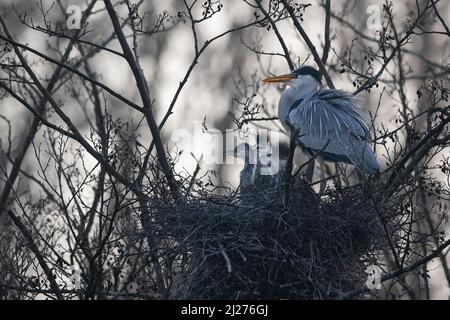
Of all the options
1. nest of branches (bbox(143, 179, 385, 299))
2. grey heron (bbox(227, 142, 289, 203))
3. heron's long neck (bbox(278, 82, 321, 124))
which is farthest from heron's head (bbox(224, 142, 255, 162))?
nest of branches (bbox(143, 179, 385, 299))

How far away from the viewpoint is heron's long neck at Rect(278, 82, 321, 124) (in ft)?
35.7

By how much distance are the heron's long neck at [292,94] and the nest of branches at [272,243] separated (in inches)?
93.6

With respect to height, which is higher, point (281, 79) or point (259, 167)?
point (281, 79)

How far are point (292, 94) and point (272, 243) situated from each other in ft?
9.91

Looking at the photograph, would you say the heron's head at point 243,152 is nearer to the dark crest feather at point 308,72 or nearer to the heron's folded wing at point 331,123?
the heron's folded wing at point 331,123

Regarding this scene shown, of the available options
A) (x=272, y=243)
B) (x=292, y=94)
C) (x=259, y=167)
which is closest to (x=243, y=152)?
(x=259, y=167)

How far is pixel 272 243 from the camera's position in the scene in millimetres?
8164

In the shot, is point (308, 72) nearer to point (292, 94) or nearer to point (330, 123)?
point (292, 94)

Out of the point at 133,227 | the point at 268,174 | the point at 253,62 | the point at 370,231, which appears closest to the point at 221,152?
the point at 268,174

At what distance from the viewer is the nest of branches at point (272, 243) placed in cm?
806

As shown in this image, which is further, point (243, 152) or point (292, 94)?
point (292, 94)

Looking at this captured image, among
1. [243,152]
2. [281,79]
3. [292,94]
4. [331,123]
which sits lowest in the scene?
[243,152]
